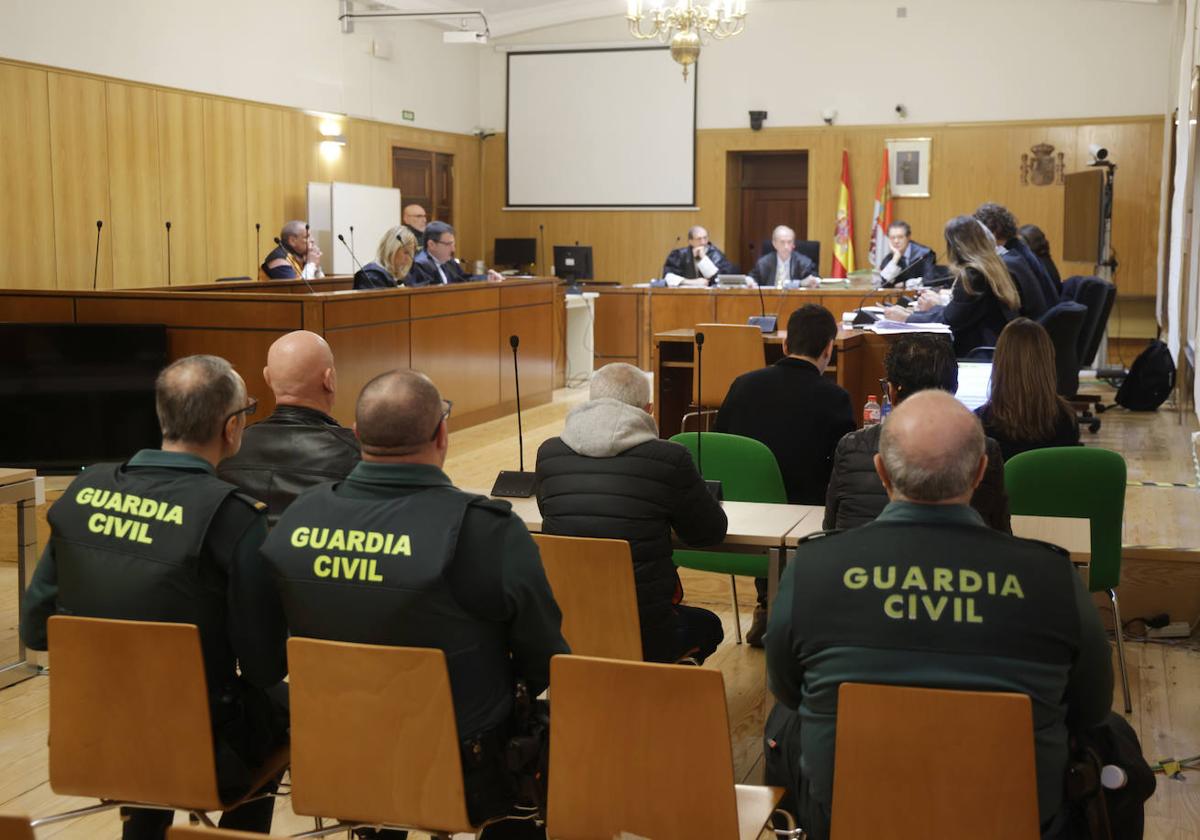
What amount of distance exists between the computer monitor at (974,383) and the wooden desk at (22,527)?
3.49 meters

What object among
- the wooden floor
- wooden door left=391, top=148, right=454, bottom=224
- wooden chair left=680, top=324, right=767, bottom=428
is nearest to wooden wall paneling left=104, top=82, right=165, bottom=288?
wooden door left=391, top=148, right=454, bottom=224

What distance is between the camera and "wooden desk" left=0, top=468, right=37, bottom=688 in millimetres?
4090

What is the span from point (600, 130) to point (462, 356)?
600 cm

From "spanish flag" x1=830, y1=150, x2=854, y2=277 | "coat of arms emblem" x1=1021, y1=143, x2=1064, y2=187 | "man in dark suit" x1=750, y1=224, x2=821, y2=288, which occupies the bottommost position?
"man in dark suit" x1=750, y1=224, x2=821, y2=288

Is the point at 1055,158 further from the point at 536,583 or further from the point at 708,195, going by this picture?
the point at 536,583

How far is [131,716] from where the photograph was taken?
2.33 metres

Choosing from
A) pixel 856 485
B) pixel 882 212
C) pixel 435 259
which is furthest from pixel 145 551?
pixel 882 212

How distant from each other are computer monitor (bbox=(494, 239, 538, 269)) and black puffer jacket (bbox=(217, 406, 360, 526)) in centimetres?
1141

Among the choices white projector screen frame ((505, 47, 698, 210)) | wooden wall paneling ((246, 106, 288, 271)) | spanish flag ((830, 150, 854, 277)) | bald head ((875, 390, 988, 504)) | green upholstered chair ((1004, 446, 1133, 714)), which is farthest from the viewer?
white projector screen frame ((505, 47, 698, 210))

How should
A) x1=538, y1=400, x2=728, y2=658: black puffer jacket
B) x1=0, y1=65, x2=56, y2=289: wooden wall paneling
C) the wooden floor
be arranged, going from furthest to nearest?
x1=0, y1=65, x2=56, y2=289: wooden wall paneling, the wooden floor, x1=538, y1=400, x2=728, y2=658: black puffer jacket

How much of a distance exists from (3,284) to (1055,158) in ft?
32.0

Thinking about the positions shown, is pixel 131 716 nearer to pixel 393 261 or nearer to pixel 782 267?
pixel 393 261

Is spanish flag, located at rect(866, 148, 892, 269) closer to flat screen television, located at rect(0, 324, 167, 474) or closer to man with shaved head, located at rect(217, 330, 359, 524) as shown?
flat screen television, located at rect(0, 324, 167, 474)

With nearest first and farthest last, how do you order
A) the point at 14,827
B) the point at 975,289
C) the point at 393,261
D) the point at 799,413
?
the point at 14,827, the point at 799,413, the point at 975,289, the point at 393,261
